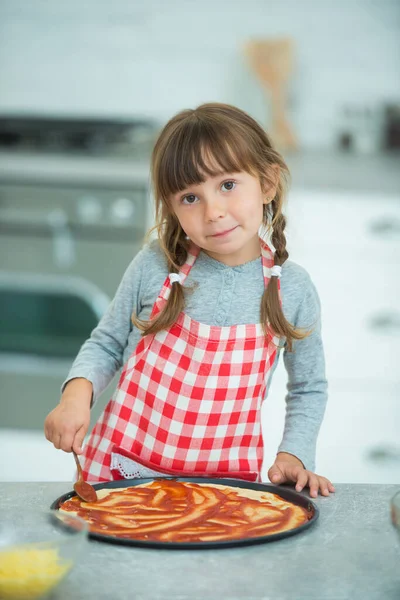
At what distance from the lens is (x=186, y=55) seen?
3.01 m

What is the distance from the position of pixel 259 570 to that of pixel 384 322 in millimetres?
1978

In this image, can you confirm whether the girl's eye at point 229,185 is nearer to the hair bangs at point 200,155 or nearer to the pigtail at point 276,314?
the hair bangs at point 200,155

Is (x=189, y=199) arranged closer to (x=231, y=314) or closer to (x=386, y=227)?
(x=231, y=314)

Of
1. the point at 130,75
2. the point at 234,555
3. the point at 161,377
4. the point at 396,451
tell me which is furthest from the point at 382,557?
the point at 130,75

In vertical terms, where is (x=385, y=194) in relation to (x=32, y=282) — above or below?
above

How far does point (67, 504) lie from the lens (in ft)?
2.80

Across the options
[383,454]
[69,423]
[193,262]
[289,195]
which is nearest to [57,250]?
[289,195]

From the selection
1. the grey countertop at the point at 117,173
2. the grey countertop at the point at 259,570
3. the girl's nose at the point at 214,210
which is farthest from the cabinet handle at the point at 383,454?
the grey countertop at the point at 259,570

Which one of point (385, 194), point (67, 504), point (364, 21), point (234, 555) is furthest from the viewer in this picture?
point (364, 21)

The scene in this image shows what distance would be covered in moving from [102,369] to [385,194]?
1.59 m

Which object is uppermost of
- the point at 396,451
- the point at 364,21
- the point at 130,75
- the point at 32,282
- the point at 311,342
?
the point at 364,21

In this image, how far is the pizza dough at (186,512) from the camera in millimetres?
765

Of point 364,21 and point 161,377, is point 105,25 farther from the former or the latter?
point 161,377

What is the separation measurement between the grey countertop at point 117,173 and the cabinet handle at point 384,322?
0.38 metres
